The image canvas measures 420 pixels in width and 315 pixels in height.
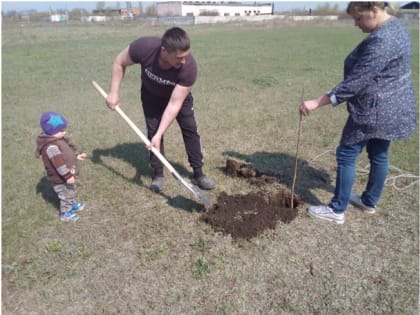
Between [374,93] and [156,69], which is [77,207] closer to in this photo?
[156,69]

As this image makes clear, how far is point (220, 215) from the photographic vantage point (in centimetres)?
369

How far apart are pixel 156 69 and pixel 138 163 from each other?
1829mm

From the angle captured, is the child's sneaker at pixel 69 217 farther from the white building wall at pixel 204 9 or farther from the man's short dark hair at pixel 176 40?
the white building wall at pixel 204 9

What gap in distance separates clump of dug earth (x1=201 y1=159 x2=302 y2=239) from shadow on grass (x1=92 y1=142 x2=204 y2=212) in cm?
30

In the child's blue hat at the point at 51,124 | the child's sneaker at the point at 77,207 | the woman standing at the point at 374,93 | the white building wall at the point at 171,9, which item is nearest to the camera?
the woman standing at the point at 374,93

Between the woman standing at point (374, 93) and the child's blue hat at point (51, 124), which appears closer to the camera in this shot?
the woman standing at point (374, 93)

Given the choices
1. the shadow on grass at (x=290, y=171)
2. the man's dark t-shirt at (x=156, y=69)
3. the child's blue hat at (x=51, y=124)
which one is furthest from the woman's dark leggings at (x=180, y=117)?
the shadow on grass at (x=290, y=171)

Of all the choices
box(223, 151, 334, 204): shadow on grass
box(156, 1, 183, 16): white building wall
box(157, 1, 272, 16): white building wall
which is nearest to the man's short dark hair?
box(223, 151, 334, 204): shadow on grass

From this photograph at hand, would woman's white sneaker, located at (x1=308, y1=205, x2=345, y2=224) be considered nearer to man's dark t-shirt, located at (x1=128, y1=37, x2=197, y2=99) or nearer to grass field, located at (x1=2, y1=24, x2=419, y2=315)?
grass field, located at (x1=2, y1=24, x2=419, y2=315)

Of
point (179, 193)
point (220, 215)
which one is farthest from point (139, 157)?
point (220, 215)

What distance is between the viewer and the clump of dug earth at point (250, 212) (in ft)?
11.5

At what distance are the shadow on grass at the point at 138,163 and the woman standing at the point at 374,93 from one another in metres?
1.61

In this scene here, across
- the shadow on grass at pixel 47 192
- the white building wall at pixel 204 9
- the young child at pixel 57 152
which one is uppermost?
the young child at pixel 57 152

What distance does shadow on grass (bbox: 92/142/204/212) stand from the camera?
13.4 feet
